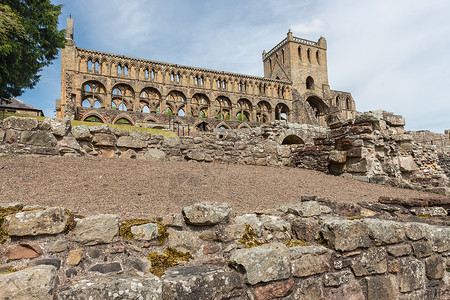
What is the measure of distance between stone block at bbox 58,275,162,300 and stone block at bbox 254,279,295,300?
91 centimetres

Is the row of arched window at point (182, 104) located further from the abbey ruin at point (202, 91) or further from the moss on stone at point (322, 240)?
the moss on stone at point (322, 240)

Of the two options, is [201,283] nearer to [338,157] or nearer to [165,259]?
[165,259]

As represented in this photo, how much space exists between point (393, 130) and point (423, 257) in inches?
303

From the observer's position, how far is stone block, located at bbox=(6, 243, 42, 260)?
6.86ft

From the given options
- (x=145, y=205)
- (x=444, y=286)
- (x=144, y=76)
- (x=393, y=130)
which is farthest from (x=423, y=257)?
(x=144, y=76)

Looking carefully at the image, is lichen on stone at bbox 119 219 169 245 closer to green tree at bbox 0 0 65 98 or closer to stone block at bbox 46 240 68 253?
stone block at bbox 46 240 68 253

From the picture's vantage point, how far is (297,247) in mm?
2838

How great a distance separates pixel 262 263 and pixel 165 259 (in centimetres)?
90

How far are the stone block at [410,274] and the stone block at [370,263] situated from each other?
11.8 inches

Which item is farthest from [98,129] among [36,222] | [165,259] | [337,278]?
[337,278]

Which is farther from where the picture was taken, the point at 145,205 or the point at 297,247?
the point at 145,205

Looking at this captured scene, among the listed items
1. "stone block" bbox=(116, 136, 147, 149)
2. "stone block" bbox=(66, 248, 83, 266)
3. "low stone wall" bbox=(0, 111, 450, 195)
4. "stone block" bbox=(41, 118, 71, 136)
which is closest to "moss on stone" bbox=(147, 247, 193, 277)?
"stone block" bbox=(66, 248, 83, 266)

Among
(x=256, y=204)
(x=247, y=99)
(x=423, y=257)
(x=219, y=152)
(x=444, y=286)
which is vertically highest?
(x=247, y=99)

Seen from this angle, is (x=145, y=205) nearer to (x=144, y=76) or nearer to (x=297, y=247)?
(x=297, y=247)
